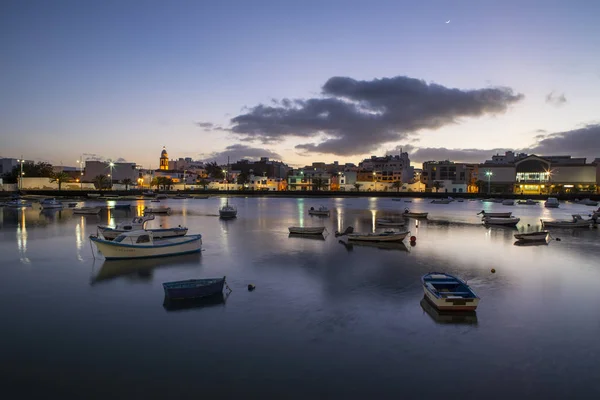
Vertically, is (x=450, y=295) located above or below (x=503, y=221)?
above

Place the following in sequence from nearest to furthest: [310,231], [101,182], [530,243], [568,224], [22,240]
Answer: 1. [22,240]
2. [530,243]
3. [310,231]
4. [568,224]
5. [101,182]

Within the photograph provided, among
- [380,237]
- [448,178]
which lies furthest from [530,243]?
[448,178]

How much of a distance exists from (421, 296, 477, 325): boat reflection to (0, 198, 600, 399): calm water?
0.29ft

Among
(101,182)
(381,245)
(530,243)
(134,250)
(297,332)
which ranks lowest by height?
(530,243)

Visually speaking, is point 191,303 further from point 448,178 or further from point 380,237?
point 448,178

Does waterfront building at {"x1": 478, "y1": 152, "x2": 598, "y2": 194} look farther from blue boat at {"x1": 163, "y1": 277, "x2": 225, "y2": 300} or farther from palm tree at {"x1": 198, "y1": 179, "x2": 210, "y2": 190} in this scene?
blue boat at {"x1": 163, "y1": 277, "x2": 225, "y2": 300}

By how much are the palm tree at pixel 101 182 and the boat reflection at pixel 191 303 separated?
12904 cm

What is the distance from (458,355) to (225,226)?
124 ft

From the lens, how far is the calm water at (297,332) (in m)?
10.7

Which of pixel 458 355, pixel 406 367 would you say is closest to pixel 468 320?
pixel 458 355

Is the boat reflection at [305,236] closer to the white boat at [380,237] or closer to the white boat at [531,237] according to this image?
the white boat at [380,237]

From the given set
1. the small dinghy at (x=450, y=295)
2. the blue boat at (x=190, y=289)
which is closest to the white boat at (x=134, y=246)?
the blue boat at (x=190, y=289)

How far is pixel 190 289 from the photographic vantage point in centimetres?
1720

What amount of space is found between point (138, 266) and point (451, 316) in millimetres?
17678
